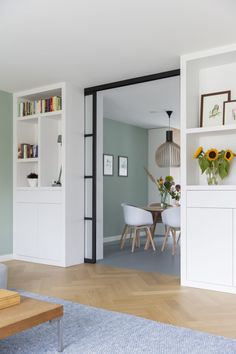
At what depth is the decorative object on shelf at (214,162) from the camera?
3914 millimetres

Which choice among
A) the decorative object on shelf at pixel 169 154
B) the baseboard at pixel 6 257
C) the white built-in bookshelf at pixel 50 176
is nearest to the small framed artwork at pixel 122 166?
the decorative object on shelf at pixel 169 154

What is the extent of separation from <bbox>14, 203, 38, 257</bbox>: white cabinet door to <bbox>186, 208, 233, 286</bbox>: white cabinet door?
7.68 feet

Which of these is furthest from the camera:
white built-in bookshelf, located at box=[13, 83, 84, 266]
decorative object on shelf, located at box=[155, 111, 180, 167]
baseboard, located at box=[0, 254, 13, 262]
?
decorative object on shelf, located at box=[155, 111, 180, 167]

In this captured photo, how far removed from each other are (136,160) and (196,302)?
5.33m

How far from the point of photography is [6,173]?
563cm

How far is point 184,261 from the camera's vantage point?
4062mm

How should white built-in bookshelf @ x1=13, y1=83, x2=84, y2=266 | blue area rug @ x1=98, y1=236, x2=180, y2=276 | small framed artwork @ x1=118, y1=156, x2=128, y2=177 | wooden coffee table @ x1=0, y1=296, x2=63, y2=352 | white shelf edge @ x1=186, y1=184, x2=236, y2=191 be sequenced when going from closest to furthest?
wooden coffee table @ x1=0, y1=296, x2=63, y2=352, white shelf edge @ x1=186, y1=184, x2=236, y2=191, blue area rug @ x1=98, y1=236, x2=180, y2=276, white built-in bookshelf @ x1=13, y1=83, x2=84, y2=266, small framed artwork @ x1=118, y1=156, x2=128, y2=177

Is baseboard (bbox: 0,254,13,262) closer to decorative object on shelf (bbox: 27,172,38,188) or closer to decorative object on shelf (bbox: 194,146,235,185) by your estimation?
decorative object on shelf (bbox: 27,172,38,188)

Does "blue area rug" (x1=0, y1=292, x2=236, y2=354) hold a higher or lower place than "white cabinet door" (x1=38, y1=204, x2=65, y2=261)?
lower

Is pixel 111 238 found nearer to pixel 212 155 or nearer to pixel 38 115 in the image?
pixel 38 115

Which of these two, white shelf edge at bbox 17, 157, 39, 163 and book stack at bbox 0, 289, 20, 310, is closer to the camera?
book stack at bbox 0, 289, 20, 310

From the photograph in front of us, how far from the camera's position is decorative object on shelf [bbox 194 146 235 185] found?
391cm

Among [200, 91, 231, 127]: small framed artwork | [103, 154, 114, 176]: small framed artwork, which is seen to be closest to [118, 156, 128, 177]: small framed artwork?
[103, 154, 114, 176]: small framed artwork

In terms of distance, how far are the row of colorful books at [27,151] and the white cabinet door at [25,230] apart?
68 centimetres
